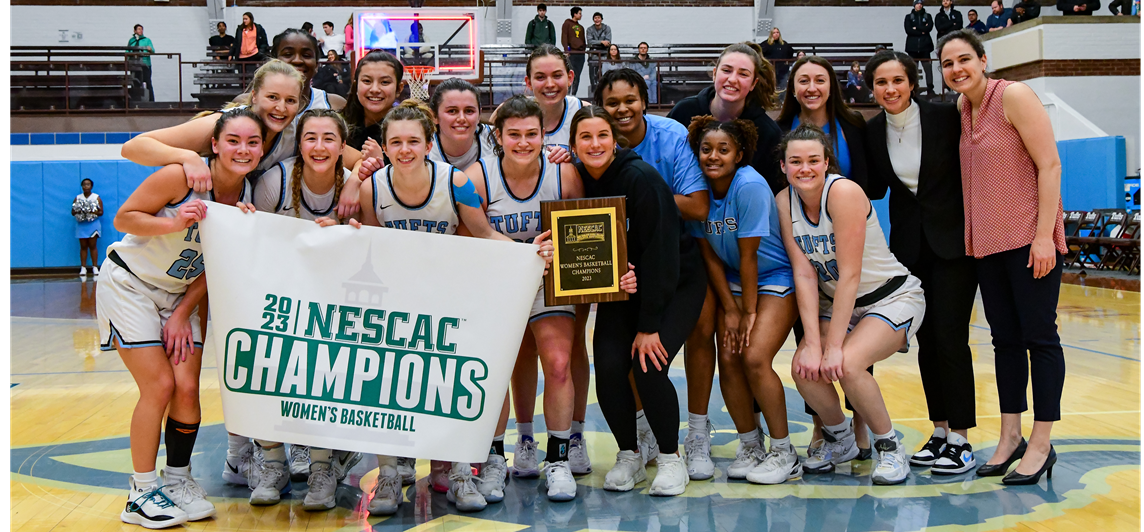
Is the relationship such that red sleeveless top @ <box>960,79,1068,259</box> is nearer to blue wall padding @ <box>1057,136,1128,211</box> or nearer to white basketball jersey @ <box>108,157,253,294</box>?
white basketball jersey @ <box>108,157,253,294</box>

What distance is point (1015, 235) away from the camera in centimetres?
328

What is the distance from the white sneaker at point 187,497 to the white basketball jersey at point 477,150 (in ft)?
5.08

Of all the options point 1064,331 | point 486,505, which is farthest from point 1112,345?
point 486,505

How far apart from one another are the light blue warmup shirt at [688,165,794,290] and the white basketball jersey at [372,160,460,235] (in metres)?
1.04

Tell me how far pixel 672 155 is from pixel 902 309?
1.12 metres

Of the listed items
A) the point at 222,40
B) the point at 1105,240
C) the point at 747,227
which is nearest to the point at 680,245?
the point at 747,227

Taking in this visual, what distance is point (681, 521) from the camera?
2.94 m

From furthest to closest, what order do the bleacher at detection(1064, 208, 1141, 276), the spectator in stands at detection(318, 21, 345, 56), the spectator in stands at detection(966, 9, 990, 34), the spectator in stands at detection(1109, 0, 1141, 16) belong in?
the spectator in stands at detection(966, 9, 990, 34), the spectator in stands at detection(1109, 0, 1141, 16), the spectator in stands at detection(318, 21, 345, 56), the bleacher at detection(1064, 208, 1141, 276)

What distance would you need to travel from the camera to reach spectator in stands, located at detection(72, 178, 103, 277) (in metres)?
13.8

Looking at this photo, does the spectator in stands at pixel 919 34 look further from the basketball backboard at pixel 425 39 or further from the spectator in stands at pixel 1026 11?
the basketball backboard at pixel 425 39

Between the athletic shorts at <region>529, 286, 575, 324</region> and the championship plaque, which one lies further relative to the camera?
the athletic shorts at <region>529, 286, 575, 324</region>

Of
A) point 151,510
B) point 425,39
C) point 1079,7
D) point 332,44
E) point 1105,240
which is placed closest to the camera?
point 151,510

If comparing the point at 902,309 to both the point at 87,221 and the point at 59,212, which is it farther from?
the point at 59,212

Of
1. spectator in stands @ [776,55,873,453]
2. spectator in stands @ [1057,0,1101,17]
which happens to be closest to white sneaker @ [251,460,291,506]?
spectator in stands @ [776,55,873,453]
